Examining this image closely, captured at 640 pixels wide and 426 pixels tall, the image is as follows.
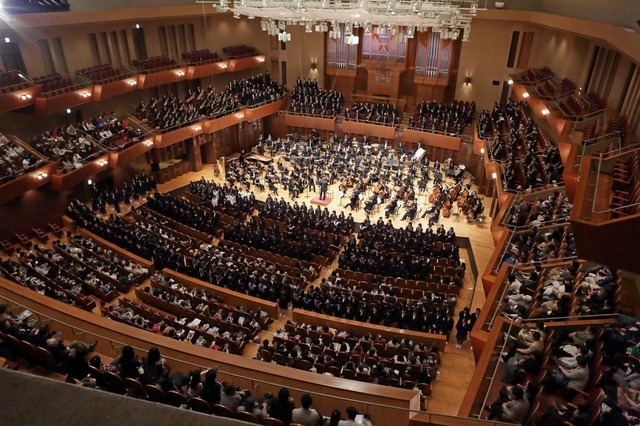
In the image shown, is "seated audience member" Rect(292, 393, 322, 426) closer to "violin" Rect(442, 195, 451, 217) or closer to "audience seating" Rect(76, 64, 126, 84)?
"violin" Rect(442, 195, 451, 217)

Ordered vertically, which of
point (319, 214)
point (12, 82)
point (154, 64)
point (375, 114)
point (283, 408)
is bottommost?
point (319, 214)

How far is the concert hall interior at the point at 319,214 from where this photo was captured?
16.6 feet

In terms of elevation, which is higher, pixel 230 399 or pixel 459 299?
pixel 230 399

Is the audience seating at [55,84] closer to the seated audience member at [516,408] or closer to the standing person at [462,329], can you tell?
the standing person at [462,329]

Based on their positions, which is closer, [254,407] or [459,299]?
[254,407]

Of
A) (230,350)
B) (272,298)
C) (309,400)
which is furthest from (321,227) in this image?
(309,400)

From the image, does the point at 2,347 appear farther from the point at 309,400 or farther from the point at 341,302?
the point at 341,302

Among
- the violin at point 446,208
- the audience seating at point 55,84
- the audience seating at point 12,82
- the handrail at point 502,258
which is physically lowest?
the violin at point 446,208

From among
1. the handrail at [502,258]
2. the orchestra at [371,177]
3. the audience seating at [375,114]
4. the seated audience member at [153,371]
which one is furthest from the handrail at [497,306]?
the audience seating at [375,114]

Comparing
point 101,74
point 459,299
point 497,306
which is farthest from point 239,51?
point 497,306

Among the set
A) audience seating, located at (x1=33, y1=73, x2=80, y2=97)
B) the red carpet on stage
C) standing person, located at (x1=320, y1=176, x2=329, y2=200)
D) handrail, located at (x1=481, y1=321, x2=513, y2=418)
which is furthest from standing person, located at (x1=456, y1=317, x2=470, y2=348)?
audience seating, located at (x1=33, y1=73, x2=80, y2=97)

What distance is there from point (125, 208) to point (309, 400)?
12724 millimetres

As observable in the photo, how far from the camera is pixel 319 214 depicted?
13.7 meters

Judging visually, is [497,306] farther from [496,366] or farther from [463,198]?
[463,198]
